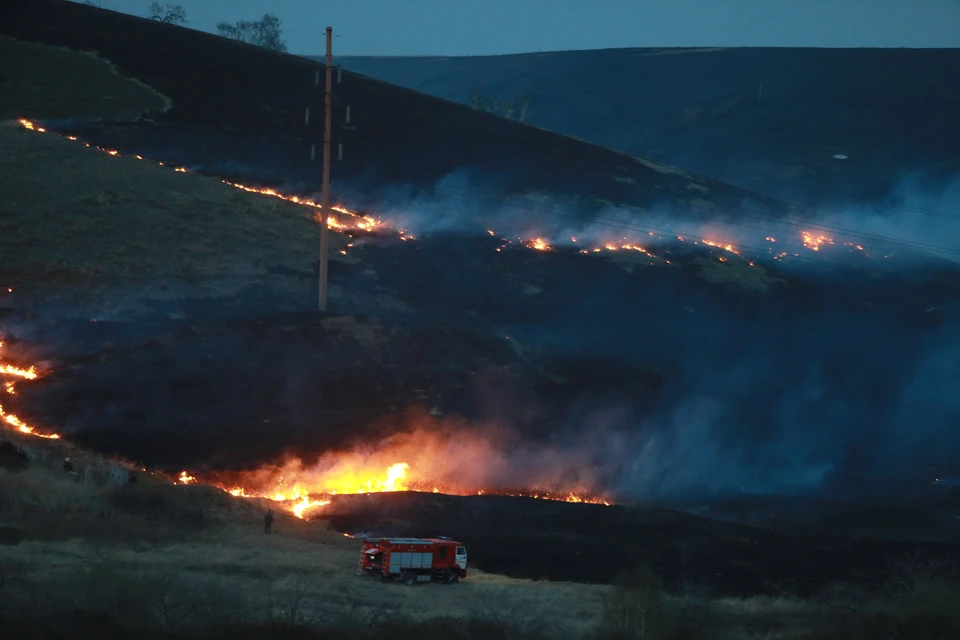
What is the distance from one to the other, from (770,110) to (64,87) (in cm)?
9535

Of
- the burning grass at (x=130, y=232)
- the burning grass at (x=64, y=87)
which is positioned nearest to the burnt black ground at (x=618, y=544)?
the burning grass at (x=130, y=232)

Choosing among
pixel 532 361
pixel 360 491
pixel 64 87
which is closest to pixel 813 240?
pixel 532 361

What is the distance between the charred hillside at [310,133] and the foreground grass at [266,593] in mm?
46001

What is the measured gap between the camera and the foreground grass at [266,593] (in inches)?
783

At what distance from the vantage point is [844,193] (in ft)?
384

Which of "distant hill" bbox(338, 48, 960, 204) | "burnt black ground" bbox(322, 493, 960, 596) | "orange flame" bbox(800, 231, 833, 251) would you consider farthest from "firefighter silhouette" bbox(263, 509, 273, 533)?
"distant hill" bbox(338, 48, 960, 204)

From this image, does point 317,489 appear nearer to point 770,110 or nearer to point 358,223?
point 358,223

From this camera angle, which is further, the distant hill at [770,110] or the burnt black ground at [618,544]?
the distant hill at [770,110]

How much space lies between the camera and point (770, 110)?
144625mm

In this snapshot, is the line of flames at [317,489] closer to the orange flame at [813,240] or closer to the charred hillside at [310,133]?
the charred hillside at [310,133]

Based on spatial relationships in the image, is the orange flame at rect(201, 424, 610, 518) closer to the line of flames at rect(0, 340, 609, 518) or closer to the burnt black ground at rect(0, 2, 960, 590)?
the line of flames at rect(0, 340, 609, 518)

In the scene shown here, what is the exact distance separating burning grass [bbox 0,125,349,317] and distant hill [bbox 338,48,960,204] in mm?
70606

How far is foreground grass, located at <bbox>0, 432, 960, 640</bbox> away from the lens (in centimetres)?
1989

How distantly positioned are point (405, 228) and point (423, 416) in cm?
2946
